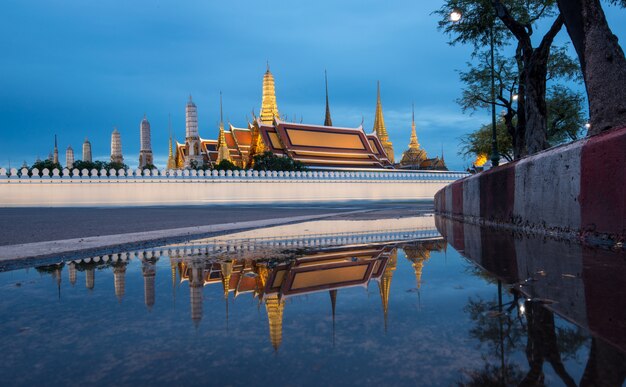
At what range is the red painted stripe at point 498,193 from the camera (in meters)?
5.26

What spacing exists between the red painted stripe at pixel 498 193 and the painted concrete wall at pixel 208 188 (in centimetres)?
1943

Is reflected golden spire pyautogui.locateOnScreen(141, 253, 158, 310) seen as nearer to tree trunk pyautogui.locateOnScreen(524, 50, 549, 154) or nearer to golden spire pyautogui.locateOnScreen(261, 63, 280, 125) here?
tree trunk pyautogui.locateOnScreen(524, 50, 549, 154)

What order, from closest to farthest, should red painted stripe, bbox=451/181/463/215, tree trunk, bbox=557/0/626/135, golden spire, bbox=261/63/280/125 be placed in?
1. tree trunk, bbox=557/0/626/135
2. red painted stripe, bbox=451/181/463/215
3. golden spire, bbox=261/63/280/125

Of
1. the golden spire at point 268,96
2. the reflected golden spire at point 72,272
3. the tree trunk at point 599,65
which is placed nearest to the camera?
the reflected golden spire at point 72,272

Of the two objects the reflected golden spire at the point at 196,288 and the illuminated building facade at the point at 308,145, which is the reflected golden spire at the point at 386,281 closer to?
the reflected golden spire at the point at 196,288

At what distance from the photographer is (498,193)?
5789 mm

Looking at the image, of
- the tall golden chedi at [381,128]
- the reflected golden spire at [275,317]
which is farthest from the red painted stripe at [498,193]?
the tall golden chedi at [381,128]

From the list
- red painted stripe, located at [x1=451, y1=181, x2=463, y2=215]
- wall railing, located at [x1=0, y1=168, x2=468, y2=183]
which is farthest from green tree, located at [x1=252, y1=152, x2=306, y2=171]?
red painted stripe, located at [x1=451, y1=181, x2=463, y2=215]

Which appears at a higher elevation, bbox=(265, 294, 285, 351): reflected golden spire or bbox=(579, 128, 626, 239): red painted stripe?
bbox=(579, 128, 626, 239): red painted stripe

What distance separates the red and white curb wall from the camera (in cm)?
308

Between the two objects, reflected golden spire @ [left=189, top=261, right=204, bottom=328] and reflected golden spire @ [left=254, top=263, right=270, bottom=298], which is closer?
reflected golden spire @ [left=189, top=261, right=204, bottom=328]

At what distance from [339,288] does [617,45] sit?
474 centimetres

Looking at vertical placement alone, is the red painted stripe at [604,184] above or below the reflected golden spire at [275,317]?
above

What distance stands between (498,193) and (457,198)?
122 inches
